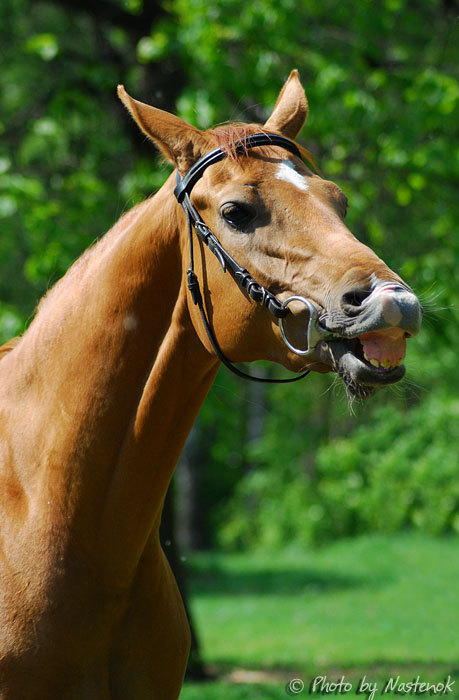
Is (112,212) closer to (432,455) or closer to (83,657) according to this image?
(83,657)

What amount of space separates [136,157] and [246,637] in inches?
249

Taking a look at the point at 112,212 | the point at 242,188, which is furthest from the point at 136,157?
the point at 242,188

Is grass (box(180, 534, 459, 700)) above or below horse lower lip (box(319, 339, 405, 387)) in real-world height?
below

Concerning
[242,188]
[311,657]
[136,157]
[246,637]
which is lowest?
[246,637]

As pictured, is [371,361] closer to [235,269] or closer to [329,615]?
[235,269]

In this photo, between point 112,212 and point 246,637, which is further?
point 246,637

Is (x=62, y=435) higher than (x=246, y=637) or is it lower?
higher

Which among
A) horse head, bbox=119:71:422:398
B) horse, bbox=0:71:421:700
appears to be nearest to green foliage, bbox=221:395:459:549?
horse, bbox=0:71:421:700

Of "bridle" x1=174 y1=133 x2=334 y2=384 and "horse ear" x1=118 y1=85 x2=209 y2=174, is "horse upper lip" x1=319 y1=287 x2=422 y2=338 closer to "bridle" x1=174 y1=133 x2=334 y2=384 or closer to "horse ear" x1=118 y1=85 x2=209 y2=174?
"bridle" x1=174 y1=133 x2=334 y2=384

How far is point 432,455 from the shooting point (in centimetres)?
1572

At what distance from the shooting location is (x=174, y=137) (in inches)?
110

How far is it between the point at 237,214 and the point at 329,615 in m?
10.1

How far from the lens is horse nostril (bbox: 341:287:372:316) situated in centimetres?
229

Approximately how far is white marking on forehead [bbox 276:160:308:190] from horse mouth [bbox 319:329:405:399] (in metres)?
0.56
